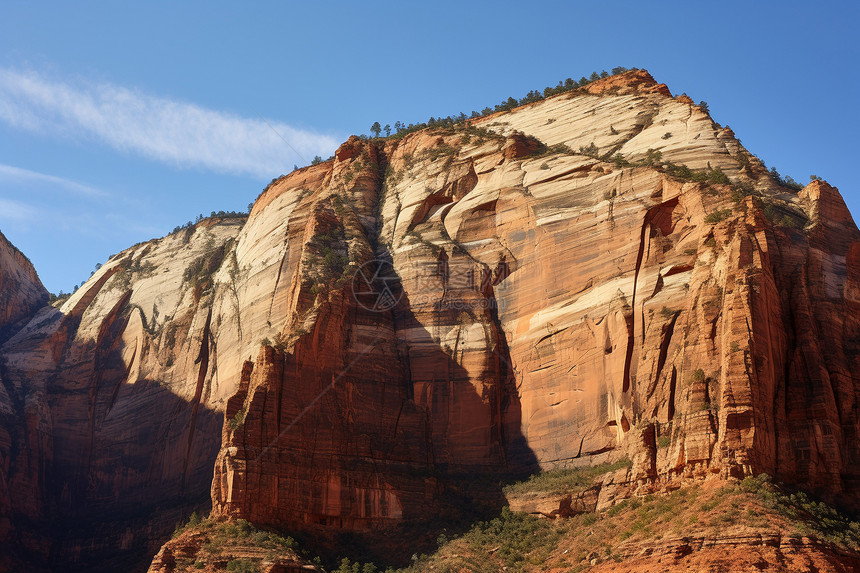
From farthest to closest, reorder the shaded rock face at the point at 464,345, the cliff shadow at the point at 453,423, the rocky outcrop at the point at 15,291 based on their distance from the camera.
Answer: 1. the rocky outcrop at the point at 15,291
2. the cliff shadow at the point at 453,423
3. the shaded rock face at the point at 464,345

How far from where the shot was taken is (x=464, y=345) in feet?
247

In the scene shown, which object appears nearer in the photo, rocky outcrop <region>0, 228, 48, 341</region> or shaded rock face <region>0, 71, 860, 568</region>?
shaded rock face <region>0, 71, 860, 568</region>

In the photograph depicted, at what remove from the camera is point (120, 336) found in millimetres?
101312

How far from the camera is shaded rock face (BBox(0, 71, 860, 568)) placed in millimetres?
60750

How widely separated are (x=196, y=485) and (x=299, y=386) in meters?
16.6

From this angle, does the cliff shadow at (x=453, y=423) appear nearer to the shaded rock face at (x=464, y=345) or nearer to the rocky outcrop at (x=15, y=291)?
the shaded rock face at (x=464, y=345)

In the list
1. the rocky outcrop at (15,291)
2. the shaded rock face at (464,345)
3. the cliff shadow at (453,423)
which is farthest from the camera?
the rocky outcrop at (15,291)

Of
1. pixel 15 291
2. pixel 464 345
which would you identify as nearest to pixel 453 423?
pixel 464 345

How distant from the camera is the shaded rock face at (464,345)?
60.8 meters

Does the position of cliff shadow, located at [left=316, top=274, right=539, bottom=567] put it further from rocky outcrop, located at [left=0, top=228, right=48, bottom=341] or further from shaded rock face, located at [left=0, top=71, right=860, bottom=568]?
rocky outcrop, located at [left=0, top=228, right=48, bottom=341]

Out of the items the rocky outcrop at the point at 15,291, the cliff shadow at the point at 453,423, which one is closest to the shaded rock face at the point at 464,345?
the cliff shadow at the point at 453,423

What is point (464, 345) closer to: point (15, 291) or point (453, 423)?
point (453, 423)

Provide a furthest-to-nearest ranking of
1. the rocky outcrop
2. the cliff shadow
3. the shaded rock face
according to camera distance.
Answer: the rocky outcrop, the cliff shadow, the shaded rock face

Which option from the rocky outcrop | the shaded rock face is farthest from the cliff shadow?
the rocky outcrop
